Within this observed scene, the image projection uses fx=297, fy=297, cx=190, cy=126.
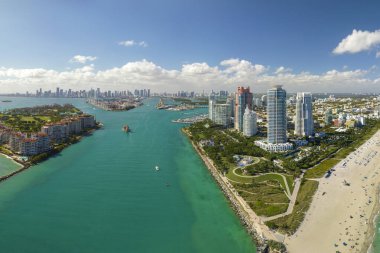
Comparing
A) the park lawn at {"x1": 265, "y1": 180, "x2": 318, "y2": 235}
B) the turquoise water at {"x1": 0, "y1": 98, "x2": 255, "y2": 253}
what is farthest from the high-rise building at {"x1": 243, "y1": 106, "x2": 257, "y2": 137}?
the park lawn at {"x1": 265, "y1": 180, "x2": 318, "y2": 235}

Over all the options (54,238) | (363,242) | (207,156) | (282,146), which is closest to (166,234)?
(54,238)

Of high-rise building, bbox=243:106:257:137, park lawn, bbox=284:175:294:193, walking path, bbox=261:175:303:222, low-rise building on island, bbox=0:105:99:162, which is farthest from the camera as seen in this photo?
high-rise building, bbox=243:106:257:137

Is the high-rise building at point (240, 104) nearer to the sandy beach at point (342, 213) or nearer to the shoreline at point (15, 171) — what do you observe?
the sandy beach at point (342, 213)

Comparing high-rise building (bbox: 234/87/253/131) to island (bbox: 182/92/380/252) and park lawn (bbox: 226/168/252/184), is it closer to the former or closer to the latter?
island (bbox: 182/92/380/252)

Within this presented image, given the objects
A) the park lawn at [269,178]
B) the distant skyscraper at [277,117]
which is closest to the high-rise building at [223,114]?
the distant skyscraper at [277,117]

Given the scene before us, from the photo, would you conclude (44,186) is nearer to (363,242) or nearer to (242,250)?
(242,250)

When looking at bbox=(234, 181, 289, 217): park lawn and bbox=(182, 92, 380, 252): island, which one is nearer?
bbox=(182, 92, 380, 252): island

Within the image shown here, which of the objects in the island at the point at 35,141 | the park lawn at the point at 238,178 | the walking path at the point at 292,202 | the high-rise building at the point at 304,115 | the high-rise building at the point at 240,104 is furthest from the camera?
the high-rise building at the point at 240,104
